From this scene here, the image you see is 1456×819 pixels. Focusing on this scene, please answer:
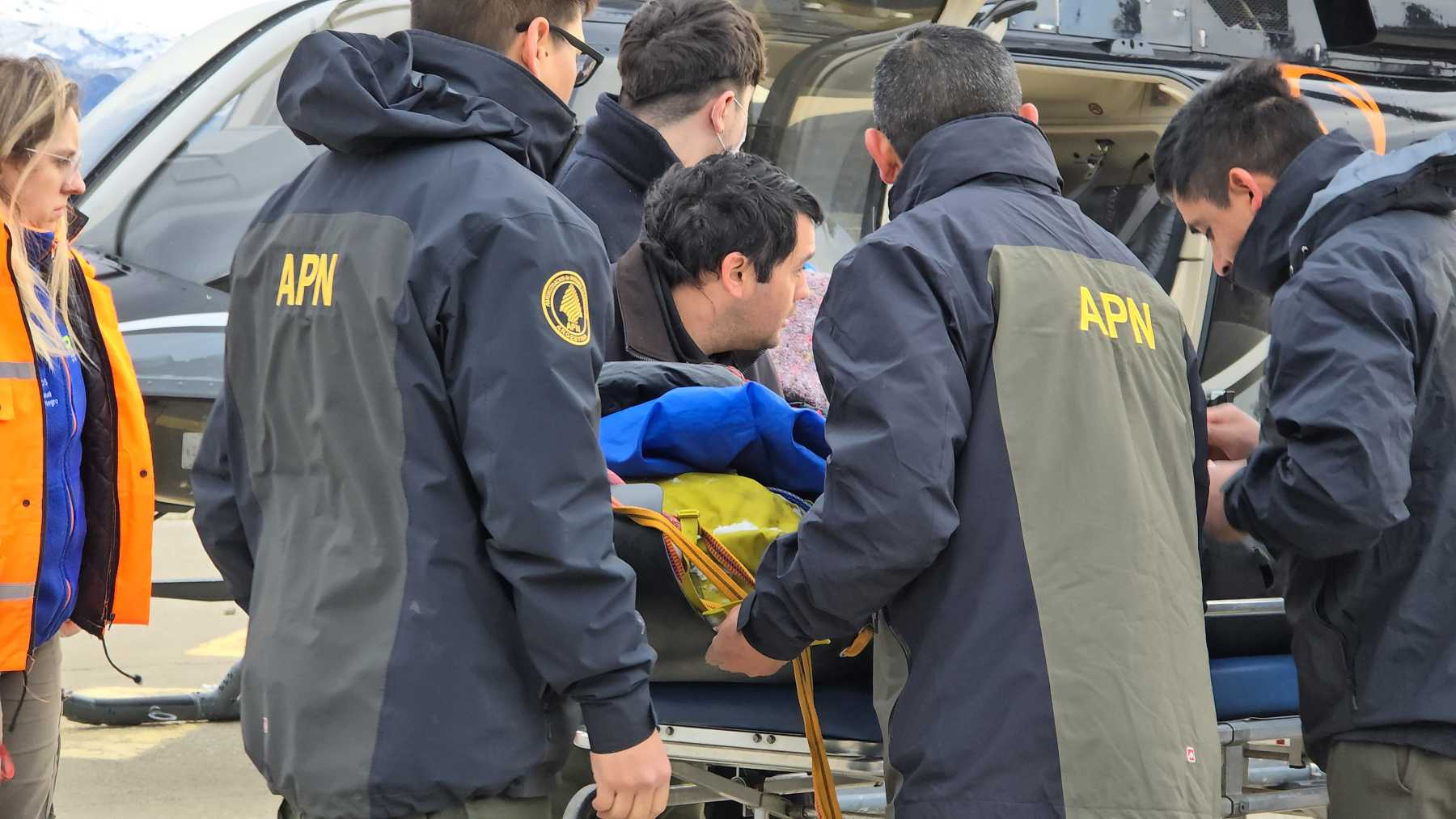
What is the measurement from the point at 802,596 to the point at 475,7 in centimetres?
89

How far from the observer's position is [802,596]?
1.91m

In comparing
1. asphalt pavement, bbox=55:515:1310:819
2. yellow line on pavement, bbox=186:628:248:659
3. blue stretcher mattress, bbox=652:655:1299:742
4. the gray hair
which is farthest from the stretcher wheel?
yellow line on pavement, bbox=186:628:248:659

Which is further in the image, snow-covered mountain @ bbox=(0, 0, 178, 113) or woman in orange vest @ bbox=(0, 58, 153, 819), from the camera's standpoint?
snow-covered mountain @ bbox=(0, 0, 178, 113)

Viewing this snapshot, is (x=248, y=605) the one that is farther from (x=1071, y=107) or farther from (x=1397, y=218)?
(x=1071, y=107)

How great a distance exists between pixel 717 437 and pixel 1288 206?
1.03m

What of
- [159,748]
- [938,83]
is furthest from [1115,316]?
[159,748]

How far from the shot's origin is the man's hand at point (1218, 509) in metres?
2.30

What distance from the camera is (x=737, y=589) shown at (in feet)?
6.92

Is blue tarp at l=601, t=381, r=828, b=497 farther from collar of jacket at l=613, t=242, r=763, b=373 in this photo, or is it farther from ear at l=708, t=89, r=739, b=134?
ear at l=708, t=89, r=739, b=134

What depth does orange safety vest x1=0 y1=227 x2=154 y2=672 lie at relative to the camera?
8.64 feet

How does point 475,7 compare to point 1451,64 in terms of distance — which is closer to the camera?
point 475,7

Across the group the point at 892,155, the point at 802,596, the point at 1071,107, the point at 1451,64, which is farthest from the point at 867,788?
the point at 1451,64

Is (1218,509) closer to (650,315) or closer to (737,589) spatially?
(737,589)

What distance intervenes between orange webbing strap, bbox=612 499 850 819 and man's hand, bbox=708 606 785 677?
35 millimetres
